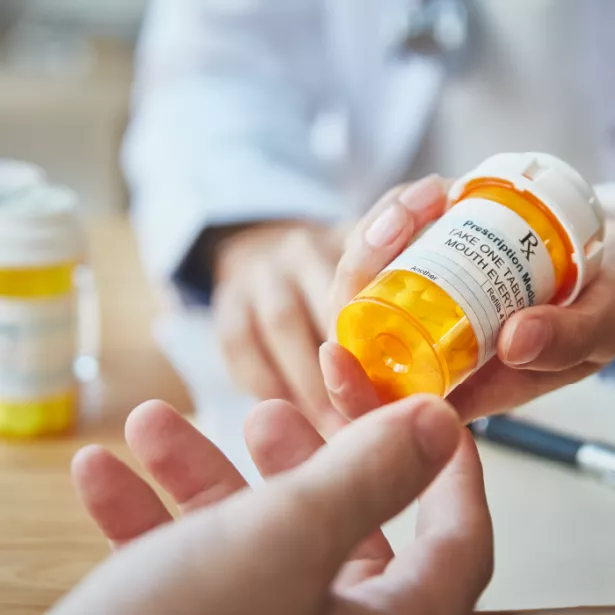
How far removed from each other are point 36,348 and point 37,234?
6 cm

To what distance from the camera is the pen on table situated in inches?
15.8

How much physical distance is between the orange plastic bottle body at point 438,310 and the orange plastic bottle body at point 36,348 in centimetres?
21

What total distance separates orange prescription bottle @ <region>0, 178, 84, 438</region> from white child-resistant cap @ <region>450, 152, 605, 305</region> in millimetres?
234

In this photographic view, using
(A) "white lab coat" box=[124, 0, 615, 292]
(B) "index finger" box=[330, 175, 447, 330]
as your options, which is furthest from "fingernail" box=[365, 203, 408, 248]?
(A) "white lab coat" box=[124, 0, 615, 292]

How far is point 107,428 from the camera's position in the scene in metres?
0.48

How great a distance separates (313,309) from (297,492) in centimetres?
32

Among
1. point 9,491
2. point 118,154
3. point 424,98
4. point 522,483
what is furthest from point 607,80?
point 118,154

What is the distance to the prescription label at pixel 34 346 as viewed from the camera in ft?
1.45

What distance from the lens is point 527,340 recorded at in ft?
0.91

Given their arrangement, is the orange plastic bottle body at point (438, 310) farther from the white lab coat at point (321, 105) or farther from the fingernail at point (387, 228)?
the white lab coat at point (321, 105)

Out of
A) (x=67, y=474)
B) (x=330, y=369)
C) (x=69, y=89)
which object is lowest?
(x=69, y=89)

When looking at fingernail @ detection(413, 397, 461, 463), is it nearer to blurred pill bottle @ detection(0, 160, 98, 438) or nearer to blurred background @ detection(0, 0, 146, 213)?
blurred pill bottle @ detection(0, 160, 98, 438)

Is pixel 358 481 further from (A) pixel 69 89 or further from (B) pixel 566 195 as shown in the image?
(A) pixel 69 89

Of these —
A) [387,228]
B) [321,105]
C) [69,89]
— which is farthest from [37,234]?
[69,89]
